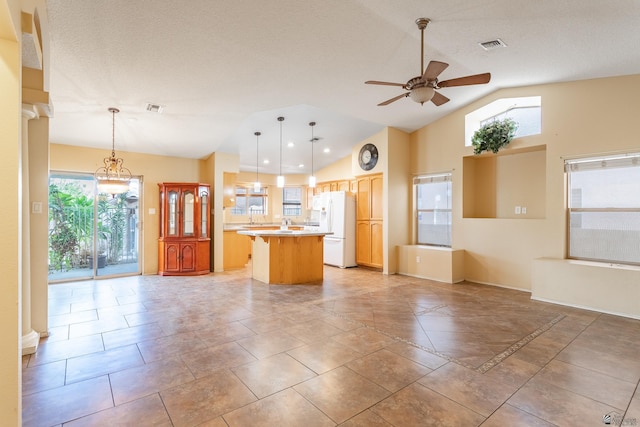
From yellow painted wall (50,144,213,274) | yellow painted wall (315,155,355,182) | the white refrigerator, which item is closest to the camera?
yellow painted wall (50,144,213,274)

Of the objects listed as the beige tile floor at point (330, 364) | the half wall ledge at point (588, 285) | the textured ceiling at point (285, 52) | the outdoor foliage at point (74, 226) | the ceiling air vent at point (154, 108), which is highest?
the textured ceiling at point (285, 52)

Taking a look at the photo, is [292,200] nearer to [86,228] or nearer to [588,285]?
[86,228]

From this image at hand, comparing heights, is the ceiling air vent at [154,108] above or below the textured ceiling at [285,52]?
below

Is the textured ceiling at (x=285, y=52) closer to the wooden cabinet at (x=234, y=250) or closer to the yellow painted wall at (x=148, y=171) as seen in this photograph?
the yellow painted wall at (x=148, y=171)

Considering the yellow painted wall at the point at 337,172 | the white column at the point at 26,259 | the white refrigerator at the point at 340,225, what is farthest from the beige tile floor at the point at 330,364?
the yellow painted wall at the point at 337,172

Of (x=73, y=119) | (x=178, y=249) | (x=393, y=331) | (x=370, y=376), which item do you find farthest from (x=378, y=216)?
(x=73, y=119)

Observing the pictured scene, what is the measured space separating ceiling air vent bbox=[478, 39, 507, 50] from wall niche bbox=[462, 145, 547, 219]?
2.02 m

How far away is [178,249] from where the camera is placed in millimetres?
6262

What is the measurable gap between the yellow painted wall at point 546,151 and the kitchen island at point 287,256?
2754 mm

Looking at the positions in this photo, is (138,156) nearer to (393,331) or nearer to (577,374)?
(393,331)

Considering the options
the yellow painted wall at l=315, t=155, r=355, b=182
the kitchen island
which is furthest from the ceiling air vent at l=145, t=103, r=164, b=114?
the yellow painted wall at l=315, t=155, r=355, b=182

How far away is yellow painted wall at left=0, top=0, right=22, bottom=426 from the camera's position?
1353 mm

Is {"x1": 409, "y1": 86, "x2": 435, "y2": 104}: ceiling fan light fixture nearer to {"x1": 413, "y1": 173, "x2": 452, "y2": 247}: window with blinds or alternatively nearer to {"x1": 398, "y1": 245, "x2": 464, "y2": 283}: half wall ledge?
{"x1": 413, "y1": 173, "x2": 452, "y2": 247}: window with blinds

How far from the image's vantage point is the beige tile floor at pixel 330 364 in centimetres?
193
